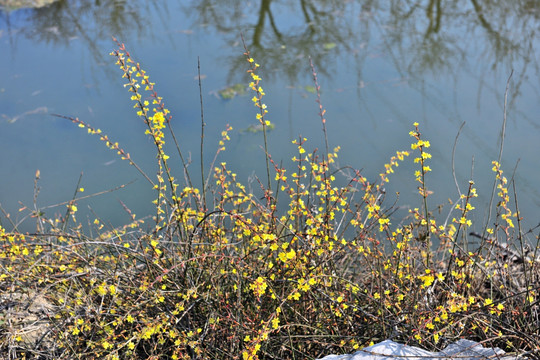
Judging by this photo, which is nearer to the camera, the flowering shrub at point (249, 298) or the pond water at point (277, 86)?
the flowering shrub at point (249, 298)

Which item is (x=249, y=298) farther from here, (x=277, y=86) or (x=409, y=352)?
(x=277, y=86)

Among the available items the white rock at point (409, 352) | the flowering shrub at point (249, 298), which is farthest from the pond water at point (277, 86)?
the white rock at point (409, 352)

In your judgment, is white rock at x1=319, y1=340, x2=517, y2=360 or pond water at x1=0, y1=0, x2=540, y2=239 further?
pond water at x1=0, y1=0, x2=540, y2=239

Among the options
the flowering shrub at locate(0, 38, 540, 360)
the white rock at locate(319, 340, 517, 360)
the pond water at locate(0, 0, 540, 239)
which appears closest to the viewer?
the white rock at locate(319, 340, 517, 360)

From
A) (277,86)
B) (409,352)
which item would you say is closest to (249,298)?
(409,352)

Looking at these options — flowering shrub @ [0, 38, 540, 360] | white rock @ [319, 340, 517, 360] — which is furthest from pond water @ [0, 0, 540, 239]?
white rock @ [319, 340, 517, 360]

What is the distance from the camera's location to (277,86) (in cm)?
460

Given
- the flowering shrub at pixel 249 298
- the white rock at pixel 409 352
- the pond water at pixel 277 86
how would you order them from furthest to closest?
the pond water at pixel 277 86 → the flowering shrub at pixel 249 298 → the white rock at pixel 409 352

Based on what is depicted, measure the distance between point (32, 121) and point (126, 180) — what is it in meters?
1.34

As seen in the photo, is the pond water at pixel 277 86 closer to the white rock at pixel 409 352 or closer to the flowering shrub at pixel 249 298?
the flowering shrub at pixel 249 298

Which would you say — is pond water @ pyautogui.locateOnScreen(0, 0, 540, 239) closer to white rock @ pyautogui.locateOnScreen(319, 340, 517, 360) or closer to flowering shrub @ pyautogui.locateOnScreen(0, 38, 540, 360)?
flowering shrub @ pyautogui.locateOnScreen(0, 38, 540, 360)

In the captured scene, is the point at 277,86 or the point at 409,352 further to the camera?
the point at 277,86

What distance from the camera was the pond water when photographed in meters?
3.61

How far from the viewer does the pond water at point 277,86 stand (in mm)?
3607
